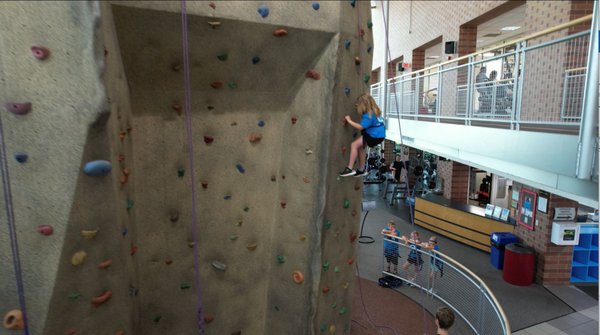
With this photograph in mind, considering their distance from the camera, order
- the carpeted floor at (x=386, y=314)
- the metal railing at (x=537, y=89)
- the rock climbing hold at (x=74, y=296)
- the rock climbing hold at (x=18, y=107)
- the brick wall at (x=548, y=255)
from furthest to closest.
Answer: the brick wall at (x=548, y=255) < the carpeted floor at (x=386, y=314) < the metal railing at (x=537, y=89) < the rock climbing hold at (x=74, y=296) < the rock climbing hold at (x=18, y=107)

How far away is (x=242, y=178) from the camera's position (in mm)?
3486

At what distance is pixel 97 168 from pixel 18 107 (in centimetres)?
46

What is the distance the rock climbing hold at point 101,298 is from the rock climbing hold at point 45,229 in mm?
485

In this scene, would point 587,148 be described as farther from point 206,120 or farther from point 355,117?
point 206,120

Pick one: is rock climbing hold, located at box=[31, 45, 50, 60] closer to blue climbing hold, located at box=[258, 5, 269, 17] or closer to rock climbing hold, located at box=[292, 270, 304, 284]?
blue climbing hold, located at box=[258, 5, 269, 17]

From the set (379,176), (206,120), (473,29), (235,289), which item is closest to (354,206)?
(235,289)

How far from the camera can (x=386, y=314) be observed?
6.24 m

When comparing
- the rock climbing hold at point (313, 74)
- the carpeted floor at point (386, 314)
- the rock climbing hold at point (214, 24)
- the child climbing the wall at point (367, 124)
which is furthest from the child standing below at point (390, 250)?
the rock climbing hold at point (214, 24)

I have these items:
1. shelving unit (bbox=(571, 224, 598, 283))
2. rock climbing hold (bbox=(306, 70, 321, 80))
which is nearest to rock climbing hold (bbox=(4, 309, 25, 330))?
rock climbing hold (bbox=(306, 70, 321, 80))

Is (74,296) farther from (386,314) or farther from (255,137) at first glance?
(386,314)

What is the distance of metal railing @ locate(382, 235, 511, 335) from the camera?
16.9 ft

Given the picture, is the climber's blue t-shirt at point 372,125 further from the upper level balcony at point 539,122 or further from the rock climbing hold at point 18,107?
the rock climbing hold at point 18,107

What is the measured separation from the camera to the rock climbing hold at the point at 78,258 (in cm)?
215

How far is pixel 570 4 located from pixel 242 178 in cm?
560
